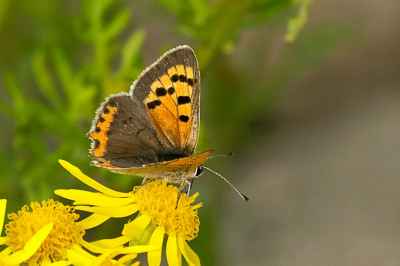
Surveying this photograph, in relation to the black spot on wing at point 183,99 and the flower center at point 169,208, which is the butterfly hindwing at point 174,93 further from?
the flower center at point 169,208

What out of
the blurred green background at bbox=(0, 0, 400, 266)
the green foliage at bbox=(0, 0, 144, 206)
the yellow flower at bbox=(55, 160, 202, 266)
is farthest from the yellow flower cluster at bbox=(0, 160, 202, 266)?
the green foliage at bbox=(0, 0, 144, 206)

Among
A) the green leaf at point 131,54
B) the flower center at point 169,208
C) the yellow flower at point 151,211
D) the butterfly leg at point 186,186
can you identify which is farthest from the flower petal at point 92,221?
the green leaf at point 131,54

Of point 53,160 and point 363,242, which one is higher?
point 53,160

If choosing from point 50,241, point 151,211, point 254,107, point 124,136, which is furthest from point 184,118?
point 254,107

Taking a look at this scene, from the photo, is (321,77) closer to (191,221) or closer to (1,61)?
(1,61)

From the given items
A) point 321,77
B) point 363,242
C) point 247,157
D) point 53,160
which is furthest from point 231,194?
point 53,160

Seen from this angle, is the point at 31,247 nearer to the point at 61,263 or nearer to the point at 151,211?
the point at 61,263

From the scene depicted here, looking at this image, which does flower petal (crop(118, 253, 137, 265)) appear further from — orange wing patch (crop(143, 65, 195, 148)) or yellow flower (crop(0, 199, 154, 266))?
orange wing patch (crop(143, 65, 195, 148))
